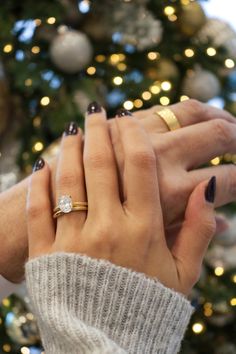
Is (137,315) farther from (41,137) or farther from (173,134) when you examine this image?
(41,137)

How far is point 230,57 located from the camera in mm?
1344

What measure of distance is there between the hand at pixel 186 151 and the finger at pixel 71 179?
43mm

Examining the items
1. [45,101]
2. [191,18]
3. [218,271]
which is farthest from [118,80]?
[218,271]

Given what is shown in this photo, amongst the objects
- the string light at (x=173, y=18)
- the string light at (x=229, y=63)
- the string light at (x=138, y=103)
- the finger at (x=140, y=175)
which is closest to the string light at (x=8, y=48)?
the string light at (x=138, y=103)

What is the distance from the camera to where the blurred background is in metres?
1.17

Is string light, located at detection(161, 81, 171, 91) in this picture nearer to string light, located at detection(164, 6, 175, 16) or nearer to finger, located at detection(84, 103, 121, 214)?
string light, located at detection(164, 6, 175, 16)

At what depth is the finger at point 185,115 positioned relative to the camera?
60 centimetres

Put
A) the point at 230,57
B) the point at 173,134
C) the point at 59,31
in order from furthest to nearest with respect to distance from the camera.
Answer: the point at 230,57
the point at 59,31
the point at 173,134

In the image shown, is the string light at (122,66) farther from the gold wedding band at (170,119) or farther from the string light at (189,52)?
A: the gold wedding band at (170,119)

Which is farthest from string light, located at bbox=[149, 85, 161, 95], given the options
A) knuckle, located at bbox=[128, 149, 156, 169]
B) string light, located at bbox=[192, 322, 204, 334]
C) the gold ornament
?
knuckle, located at bbox=[128, 149, 156, 169]

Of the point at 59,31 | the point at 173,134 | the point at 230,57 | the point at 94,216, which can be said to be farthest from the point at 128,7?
the point at 94,216

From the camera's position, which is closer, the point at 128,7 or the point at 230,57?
the point at 128,7

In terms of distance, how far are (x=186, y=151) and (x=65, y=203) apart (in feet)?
0.51

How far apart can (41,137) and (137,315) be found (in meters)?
0.84
